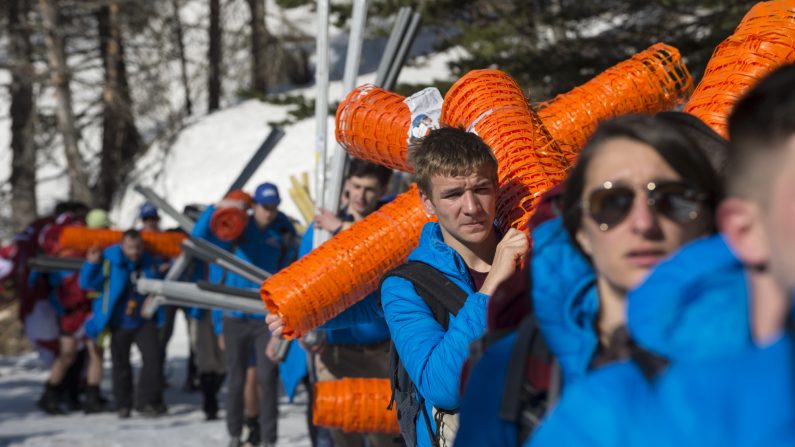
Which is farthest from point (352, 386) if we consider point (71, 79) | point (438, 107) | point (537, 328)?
point (71, 79)

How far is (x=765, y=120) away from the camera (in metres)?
1.33

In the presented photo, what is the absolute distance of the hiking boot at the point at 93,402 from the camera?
10852 millimetres

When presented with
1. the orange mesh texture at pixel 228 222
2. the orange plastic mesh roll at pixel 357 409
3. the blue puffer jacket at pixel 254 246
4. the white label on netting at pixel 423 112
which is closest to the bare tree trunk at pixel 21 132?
the blue puffer jacket at pixel 254 246

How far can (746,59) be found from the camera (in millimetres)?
3006

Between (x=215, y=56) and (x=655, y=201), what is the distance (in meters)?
21.8

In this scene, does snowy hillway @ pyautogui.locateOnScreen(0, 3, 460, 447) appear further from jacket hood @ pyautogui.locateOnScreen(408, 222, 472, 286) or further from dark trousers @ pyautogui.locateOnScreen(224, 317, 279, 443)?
jacket hood @ pyautogui.locateOnScreen(408, 222, 472, 286)

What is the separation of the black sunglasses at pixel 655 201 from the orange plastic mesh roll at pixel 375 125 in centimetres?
217

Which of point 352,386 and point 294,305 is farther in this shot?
point 352,386

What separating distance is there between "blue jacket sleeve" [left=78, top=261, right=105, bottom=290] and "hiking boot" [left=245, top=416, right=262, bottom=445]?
8.65 feet

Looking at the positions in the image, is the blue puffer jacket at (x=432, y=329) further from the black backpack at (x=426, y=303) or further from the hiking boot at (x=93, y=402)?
the hiking boot at (x=93, y=402)

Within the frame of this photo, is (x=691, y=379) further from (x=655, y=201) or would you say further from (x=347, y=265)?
(x=347, y=265)

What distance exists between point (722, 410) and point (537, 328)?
552 millimetres

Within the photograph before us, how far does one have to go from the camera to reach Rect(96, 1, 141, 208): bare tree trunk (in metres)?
20.3

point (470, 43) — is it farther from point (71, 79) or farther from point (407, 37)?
point (71, 79)
